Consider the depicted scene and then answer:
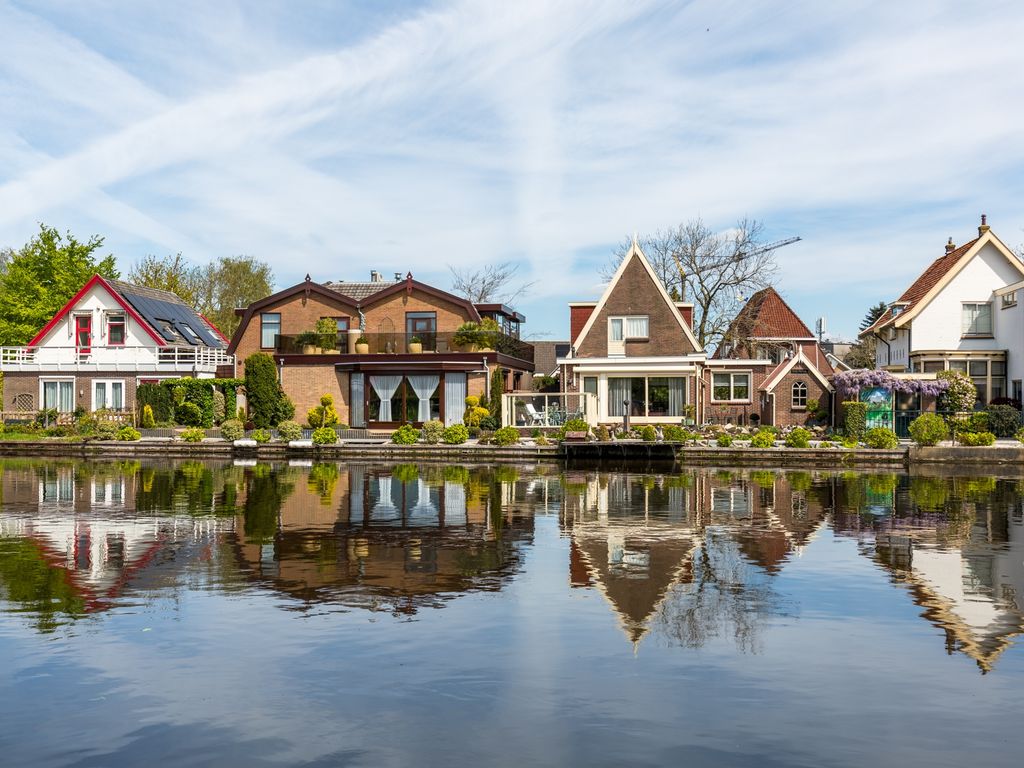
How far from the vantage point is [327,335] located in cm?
4597

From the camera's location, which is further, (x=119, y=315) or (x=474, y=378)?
(x=119, y=315)

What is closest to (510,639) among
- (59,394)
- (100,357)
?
(59,394)

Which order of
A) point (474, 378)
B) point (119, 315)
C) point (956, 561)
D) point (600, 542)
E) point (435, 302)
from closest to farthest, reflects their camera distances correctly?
point (956, 561) → point (600, 542) → point (474, 378) → point (435, 302) → point (119, 315)

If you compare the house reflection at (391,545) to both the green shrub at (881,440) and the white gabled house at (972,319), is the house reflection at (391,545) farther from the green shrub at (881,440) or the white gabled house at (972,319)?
the white gabled house at (972,319)

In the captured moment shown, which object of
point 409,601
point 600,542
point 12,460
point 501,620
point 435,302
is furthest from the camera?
point 435,302

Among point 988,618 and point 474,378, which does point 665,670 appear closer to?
point 988,618

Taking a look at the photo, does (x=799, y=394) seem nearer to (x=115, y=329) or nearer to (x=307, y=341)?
(x=307, y=341)

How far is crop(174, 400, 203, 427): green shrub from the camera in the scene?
152 ft

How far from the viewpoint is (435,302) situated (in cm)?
4719

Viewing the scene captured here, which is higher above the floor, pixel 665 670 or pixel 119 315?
pixel 119 315

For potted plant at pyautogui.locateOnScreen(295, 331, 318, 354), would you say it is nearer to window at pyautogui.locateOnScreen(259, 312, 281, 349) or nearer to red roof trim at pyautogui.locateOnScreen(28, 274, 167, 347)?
window at pyautogui.locateOnScreen(259, 312, 281, 349)

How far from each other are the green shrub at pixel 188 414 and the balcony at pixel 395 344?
15.9 feet

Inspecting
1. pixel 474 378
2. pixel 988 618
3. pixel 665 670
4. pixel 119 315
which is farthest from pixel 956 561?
pixel 119 315

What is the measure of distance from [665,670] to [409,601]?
3913 millimetres
